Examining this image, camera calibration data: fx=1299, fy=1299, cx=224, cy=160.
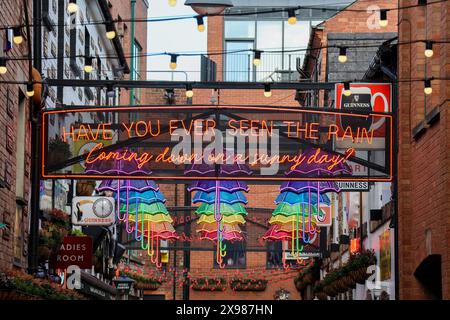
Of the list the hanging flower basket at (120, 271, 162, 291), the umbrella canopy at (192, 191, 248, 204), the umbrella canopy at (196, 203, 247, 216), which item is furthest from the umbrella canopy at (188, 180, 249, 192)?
the hanging flower basket at (120, 271, 162, 291)

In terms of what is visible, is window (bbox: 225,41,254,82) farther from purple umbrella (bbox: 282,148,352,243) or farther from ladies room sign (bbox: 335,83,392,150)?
purple umbrella (bbox: 282,148,352,243)

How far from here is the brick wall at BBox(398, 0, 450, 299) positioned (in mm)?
20781

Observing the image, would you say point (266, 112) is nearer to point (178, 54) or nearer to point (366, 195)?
point (178, 54)

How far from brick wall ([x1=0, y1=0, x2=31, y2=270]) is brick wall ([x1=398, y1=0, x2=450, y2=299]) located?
728cm

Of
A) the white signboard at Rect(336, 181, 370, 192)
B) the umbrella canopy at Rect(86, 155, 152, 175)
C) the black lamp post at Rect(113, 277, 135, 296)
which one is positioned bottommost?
the black lamp post at Rect(113, 277, 135, 296)

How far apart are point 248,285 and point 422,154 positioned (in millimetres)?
35699

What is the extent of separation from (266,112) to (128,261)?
27489 millimetres

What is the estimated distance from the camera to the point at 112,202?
3170 centimetres

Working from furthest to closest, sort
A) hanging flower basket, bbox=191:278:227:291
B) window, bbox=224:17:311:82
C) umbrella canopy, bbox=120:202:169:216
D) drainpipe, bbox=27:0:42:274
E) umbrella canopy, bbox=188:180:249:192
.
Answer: window, bbox=224:17:311:82 → hanging flower basket, bbox=191:278:227:291 → umbrella canopy, bbox=120:202:169:216 → umbrella canopy, bbox=188:180:249:192 → drainpipe, bbox=27:0:42:274

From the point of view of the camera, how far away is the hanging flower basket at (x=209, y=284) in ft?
190

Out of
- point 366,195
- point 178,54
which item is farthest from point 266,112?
point 366,195

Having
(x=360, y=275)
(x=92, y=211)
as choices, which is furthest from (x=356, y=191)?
(x=92, y=211)

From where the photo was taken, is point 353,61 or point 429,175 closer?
point 429,175

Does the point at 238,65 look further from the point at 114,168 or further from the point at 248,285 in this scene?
the point at 114,168
